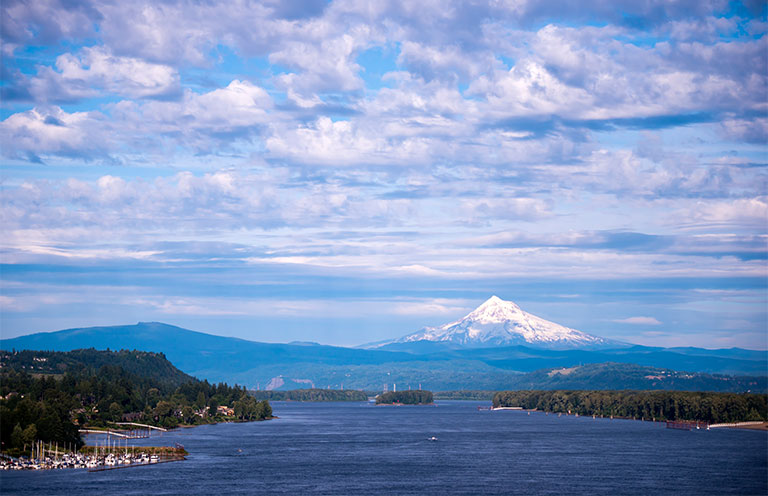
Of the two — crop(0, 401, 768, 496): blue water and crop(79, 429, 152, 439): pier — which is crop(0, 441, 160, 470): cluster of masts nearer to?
→ crop(0, 401, 768, 496): blue water

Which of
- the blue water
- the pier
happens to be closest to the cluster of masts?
the blue water

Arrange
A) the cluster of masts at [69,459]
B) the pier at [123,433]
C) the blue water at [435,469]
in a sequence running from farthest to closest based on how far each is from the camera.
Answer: the pier at [123,433], the cluster of masts at [69,459], the blue water at [435,469]

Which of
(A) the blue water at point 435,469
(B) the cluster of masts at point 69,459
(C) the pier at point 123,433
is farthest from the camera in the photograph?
(C) the pier at point 123,433

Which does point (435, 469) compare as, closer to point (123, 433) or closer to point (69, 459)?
point (69, 459)

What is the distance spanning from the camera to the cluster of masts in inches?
4968

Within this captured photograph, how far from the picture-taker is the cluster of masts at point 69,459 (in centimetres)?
12619

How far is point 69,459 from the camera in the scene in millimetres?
133000

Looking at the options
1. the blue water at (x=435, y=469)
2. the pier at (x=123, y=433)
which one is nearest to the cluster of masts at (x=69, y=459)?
the blue water at (x=435, y=469)

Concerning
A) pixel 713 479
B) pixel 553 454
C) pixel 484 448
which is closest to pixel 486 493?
pixel 713 479

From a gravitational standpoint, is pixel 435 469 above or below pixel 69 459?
below

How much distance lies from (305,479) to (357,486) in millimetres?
10235

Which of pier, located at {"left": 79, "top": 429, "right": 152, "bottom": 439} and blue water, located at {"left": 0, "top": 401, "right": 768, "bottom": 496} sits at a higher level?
pier, located at {"left": 79, "top": 429, "right": 152, "bottom": 439}

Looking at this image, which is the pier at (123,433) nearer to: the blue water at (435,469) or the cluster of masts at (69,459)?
the blue water at (435,469)

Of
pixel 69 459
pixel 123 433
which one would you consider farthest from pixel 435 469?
pixel 123 433
